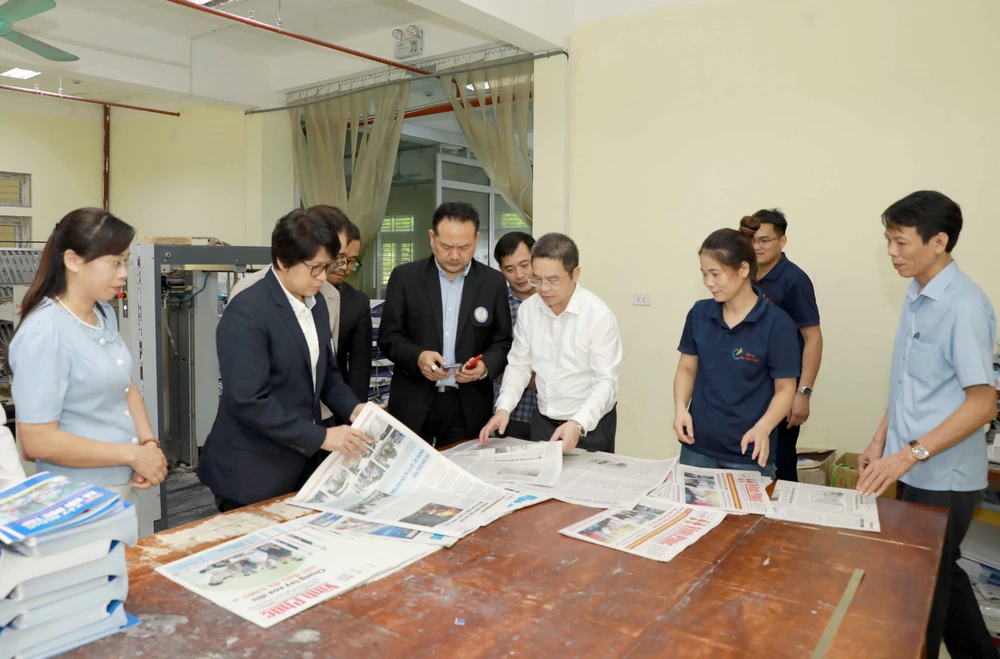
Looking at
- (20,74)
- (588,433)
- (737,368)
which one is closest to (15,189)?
(20,74)

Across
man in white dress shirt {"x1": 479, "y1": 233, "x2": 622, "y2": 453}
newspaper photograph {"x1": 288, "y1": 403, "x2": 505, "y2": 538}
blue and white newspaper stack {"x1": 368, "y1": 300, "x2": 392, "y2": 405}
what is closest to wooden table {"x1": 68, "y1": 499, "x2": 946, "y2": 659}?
newspaper photograph {"x1": 288, "y1": 403, "x2": 505, "y2": 538}

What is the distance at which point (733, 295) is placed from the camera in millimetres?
2197

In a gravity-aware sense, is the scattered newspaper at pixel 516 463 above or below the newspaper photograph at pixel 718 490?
above

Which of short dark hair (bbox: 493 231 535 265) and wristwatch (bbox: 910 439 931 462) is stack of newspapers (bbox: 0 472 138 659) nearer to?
wristwatch (bbox: 910 439 931 462)

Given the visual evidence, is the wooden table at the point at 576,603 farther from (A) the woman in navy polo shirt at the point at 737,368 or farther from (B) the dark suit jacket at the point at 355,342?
(B) the dark suit jacket at the point at 355,342

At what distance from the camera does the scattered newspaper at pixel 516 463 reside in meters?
1.99

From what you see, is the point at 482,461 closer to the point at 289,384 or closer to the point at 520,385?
the point at 520,385

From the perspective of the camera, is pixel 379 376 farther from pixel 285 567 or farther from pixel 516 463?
pixel 285 567

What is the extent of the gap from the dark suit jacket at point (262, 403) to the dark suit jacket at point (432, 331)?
2.46ft

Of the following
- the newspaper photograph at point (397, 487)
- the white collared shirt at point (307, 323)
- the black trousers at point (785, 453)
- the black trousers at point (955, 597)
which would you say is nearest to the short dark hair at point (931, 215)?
the black trousers at point (955, 597)

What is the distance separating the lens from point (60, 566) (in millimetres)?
1096

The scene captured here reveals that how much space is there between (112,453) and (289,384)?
0.44 m

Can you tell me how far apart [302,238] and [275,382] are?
0.38 meters

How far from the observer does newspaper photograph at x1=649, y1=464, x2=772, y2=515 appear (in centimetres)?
181
